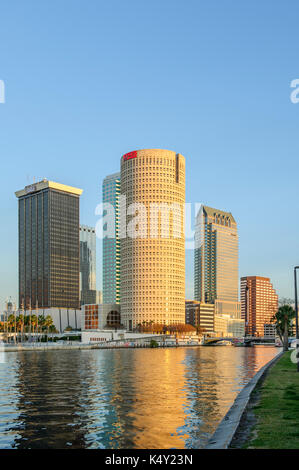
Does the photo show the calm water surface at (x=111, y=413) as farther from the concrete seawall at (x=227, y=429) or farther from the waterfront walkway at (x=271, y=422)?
the waterfront walkway at (x=271, y=422)

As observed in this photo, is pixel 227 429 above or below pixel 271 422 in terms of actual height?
below

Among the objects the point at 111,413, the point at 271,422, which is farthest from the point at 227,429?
the point at 111,413

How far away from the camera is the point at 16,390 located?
169ft

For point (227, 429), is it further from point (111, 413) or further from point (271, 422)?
point (111, 413)

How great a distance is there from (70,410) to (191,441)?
1343cm

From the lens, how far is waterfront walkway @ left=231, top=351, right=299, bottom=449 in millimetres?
21203

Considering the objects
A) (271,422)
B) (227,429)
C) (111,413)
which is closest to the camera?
(227,429)

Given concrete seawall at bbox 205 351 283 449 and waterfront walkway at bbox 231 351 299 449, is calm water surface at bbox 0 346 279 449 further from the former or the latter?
waterfront walkway at bbox 231 351 299 449

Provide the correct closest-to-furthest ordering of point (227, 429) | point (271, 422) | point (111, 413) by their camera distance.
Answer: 1. point (227, 429)
2. point (271, 422)
3. point (111, 413)

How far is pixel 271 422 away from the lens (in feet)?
85.0

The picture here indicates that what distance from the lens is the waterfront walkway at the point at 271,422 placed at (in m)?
21.2

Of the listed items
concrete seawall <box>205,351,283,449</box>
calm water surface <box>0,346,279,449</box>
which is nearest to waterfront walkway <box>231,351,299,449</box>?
concrete seawall <box>205,351,283,449</box>
